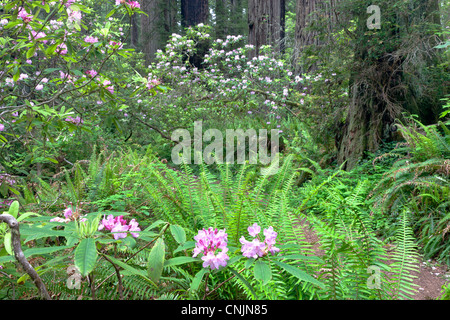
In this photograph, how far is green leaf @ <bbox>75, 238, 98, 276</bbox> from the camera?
93 centimetres

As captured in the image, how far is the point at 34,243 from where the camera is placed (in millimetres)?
2281

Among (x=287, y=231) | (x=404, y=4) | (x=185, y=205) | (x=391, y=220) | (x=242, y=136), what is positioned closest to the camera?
(x=287, y=231)

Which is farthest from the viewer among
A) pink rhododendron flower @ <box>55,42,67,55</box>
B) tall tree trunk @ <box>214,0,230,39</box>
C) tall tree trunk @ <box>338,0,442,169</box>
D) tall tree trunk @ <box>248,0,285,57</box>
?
tall tree trunk @ <box>214,0,230,39</box>

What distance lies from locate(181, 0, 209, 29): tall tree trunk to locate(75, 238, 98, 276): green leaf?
13.1m

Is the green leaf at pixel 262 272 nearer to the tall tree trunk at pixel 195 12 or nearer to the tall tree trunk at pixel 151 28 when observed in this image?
the tall tree trunk at pixel 151 28

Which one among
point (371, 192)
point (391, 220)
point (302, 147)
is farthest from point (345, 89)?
point (391, 220)

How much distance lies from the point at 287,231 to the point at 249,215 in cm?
41

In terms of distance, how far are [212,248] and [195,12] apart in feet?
44.5

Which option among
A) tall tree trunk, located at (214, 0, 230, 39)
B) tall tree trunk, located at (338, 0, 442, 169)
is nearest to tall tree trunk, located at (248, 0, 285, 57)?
tall tree trunk, located at (214, 0, 230, 39)

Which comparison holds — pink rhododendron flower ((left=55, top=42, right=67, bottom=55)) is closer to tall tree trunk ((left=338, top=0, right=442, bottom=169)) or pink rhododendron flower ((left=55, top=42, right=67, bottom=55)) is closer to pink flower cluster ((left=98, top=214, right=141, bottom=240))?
pink flower cluster ((left=98, top=214, right=141, bottom=240))

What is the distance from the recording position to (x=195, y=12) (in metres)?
13.2
